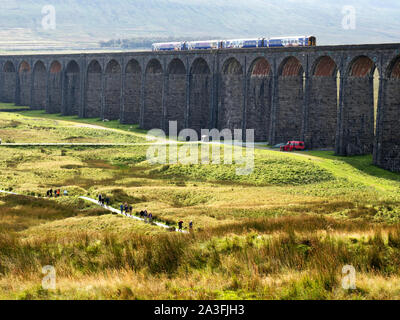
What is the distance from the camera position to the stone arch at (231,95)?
71062 millimetres

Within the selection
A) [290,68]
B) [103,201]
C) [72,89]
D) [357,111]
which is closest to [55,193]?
[103,201]

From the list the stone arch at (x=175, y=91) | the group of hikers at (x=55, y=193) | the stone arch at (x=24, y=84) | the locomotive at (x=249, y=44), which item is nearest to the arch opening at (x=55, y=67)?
the stone arch at (x=24, y=84)

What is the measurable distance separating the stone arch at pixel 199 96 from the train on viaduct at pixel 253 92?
0.13 meters

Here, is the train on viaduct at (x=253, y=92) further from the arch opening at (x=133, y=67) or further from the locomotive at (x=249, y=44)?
the locomotive at (x=249, y=44)

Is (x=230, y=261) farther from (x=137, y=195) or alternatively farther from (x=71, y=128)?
(x=71, y=128)

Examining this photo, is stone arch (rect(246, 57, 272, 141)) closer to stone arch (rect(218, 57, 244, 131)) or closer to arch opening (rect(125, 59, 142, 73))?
stone arch (rect(218, 57, 244, 131))

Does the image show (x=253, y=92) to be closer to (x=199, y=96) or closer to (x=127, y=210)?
(x=199, y=96)

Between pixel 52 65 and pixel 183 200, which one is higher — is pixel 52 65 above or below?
above

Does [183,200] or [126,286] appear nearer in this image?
[126,286]

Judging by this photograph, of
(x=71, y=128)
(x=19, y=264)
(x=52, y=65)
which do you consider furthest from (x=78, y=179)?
(x=52, y=65)

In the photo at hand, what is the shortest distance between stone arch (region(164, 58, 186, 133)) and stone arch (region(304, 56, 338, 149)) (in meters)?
23.6
